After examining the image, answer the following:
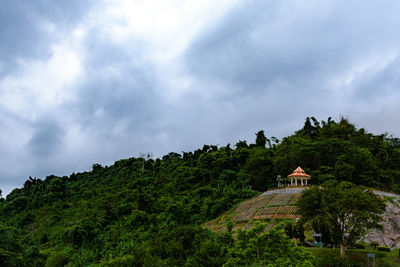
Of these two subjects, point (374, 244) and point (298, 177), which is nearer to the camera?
point (374, 244)

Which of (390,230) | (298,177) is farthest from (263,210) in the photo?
(390,230)

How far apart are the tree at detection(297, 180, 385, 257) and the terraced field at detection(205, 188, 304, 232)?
7.91m

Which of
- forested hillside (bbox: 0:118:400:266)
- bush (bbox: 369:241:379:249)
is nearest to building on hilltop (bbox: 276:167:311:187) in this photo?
forested hillside (bbox: 0:118:400:266)

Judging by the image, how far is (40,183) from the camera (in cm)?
8356

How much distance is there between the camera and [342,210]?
24250 mm

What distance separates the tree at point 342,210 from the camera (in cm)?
2405

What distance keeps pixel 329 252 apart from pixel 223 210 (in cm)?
1991

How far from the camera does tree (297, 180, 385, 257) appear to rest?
24047mm

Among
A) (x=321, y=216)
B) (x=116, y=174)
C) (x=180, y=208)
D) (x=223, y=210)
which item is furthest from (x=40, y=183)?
(x=321, y=216)

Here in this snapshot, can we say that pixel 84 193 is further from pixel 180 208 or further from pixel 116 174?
pixel 180 208

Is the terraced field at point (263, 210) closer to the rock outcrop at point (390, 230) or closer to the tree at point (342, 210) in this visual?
the rock outcrop at point (390, 230)

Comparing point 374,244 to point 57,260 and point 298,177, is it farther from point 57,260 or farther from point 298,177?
point 57,260

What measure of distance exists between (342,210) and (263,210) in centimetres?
1469

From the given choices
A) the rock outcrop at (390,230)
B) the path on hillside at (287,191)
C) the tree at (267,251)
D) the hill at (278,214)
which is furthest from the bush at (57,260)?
the rock outcrop at (390,230)
